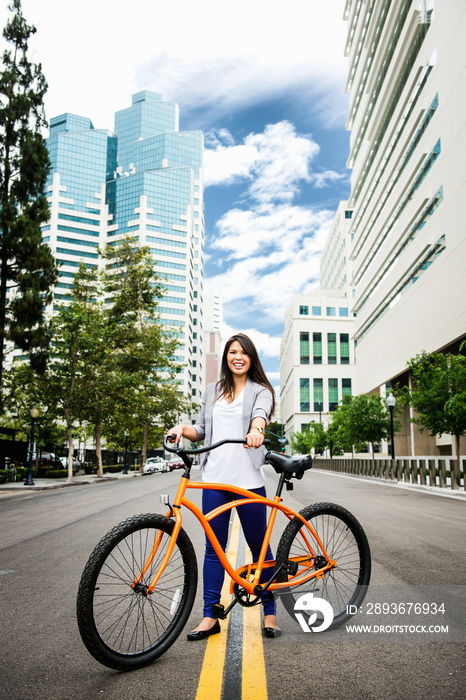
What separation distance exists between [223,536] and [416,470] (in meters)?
20.4

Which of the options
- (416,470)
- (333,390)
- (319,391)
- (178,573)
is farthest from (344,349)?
(178,573)

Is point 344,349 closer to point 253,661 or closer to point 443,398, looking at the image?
point 443,398

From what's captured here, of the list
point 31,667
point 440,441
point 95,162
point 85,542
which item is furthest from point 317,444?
point 95,162

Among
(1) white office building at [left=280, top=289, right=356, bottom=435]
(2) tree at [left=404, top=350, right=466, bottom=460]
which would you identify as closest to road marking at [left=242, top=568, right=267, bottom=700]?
(2) tree at [left=404, top=350, right=466, bottom=460]

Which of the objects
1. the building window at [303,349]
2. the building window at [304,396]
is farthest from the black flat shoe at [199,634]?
the building window at [303,349]

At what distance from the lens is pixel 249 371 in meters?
3.84

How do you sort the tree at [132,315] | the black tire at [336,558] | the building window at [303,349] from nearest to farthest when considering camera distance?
the black tire at [336,558] < the tree at [132,315] < the building window at [303,349]

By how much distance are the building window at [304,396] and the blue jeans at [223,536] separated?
96.0 metres

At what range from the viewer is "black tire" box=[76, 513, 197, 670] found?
2.72 meters

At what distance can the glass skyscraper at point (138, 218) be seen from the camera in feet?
361

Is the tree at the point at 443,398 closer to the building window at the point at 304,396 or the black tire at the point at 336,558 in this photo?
the black tire at the point at 336,558

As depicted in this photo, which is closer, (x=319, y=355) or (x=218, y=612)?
(x=218, y=612)

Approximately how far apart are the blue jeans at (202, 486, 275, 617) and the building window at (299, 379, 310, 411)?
315ft

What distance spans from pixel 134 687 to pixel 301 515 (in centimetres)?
139
